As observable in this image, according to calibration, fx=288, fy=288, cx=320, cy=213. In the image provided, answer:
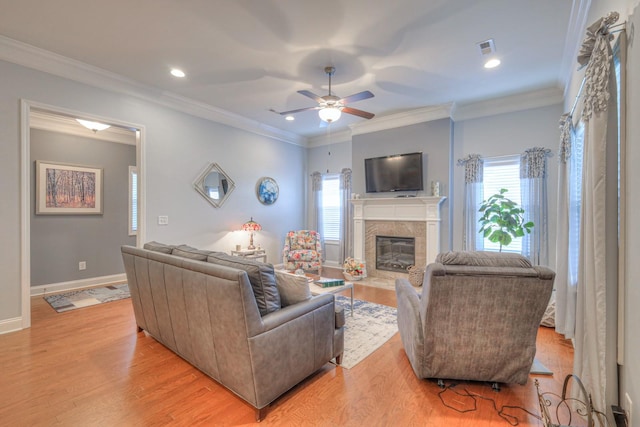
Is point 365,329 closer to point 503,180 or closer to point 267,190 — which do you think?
point 503,180

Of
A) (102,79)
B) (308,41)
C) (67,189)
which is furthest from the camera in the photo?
(67,189)

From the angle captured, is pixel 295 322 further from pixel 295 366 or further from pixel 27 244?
pixel 27 244

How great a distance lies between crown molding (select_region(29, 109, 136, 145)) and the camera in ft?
14.3

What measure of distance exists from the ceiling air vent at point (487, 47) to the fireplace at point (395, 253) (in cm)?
298

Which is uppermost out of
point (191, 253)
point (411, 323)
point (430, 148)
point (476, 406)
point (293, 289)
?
point (430, 148)

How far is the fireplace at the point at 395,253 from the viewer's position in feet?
17.2

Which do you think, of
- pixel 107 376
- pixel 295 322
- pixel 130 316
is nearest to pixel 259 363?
pixel 295 322

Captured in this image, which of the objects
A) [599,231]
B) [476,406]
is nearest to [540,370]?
[476,406]

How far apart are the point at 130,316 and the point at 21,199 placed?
173 cm

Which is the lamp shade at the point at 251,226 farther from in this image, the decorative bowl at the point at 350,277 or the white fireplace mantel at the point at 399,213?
the white fireplace mantel at the point at 399,213

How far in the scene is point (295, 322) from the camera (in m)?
1.95

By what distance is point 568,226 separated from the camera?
2.70 meters

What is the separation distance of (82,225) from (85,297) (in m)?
1.34

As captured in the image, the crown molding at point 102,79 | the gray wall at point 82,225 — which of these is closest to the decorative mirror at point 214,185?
the crown molding at point 102,79
